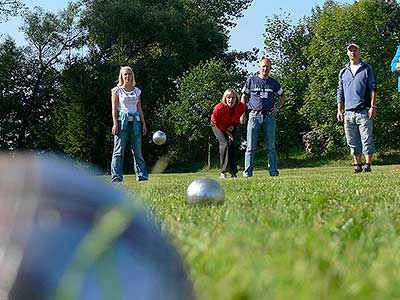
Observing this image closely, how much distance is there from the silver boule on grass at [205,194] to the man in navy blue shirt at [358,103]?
7.35m

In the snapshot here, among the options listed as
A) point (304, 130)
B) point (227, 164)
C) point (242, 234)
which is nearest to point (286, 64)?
point (304, 130)

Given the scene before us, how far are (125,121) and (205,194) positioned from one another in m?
6.77

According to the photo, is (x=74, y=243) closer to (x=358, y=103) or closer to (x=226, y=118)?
(x=358, y=103)

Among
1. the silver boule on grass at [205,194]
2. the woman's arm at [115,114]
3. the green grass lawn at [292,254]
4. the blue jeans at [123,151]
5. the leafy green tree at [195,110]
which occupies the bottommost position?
the green grass lawn at [292,254]

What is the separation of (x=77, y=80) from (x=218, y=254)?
131 ft

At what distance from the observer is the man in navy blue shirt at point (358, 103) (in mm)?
12016

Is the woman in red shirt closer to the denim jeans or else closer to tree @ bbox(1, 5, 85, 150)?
the denim jeans

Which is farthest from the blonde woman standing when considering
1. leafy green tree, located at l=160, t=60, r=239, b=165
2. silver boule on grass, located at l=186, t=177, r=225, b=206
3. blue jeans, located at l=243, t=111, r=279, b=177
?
leafy green tree, located at l=160, t=60, r=239, b=165

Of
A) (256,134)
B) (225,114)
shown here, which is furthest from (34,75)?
(256,134)

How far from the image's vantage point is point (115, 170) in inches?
458

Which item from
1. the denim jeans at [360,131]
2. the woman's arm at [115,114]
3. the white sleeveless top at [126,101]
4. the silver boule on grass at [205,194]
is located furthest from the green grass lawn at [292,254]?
the denim jeans at [360,131]

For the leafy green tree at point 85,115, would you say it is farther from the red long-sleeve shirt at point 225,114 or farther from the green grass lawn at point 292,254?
the green grass lawn at point 292,254

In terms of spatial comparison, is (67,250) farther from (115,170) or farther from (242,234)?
(115,170)

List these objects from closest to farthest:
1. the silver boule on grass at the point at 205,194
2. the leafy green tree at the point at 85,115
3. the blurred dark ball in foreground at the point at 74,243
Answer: the blurred dark ball in foreground at the point at 74,243, the silver boule on grass at the point at 205,194, the leafy green tree at the point at 85,115
